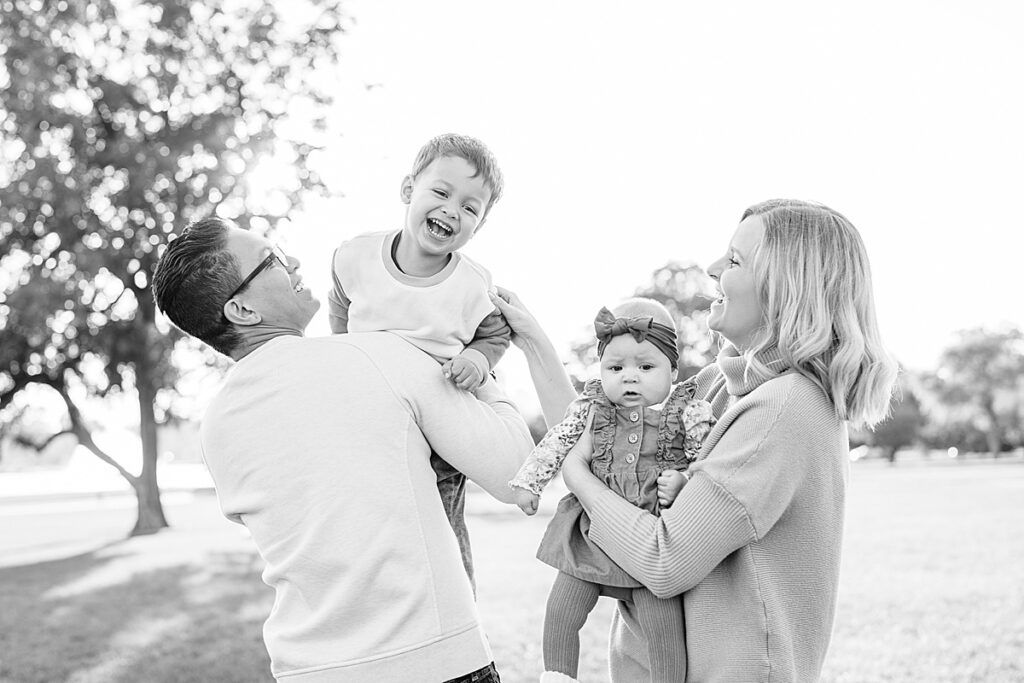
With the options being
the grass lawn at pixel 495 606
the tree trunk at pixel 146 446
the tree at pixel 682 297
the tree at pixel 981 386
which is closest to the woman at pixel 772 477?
the grass lawn at pixel 495 606

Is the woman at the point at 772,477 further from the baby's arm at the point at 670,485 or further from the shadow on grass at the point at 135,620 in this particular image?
the shadow on grass at the point at 135,620

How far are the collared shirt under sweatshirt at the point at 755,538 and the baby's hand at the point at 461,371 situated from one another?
1.61 feet

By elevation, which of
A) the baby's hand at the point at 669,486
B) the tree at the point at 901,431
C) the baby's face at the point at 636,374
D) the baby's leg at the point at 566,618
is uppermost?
the baby's face at the point at 636,374

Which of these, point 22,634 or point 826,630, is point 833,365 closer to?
point 826,630

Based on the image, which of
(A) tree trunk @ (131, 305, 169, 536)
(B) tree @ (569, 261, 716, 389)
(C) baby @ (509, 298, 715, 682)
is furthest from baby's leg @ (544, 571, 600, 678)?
(A) tree trunk @ (131, 305, 169, 536)

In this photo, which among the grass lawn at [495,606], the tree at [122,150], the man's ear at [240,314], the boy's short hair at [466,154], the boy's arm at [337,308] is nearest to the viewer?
the man's ear at [240,314]

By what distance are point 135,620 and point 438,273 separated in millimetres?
11141

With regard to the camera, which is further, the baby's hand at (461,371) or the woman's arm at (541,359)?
the woman's arm at (541,359)

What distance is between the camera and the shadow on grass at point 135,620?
9922 mm

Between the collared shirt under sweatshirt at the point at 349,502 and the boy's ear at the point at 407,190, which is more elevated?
the boy's ear at the point at 407,190

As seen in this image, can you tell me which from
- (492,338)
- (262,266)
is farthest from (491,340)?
(262,266)

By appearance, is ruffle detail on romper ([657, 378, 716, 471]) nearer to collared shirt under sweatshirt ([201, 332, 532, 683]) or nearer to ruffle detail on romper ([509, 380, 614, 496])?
ruffle detail on romper ([509, 380, 614, 496])

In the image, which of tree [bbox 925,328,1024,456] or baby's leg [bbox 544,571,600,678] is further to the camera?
tree [bbox 925,328,1024,456]

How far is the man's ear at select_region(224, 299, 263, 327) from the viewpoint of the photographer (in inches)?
104
